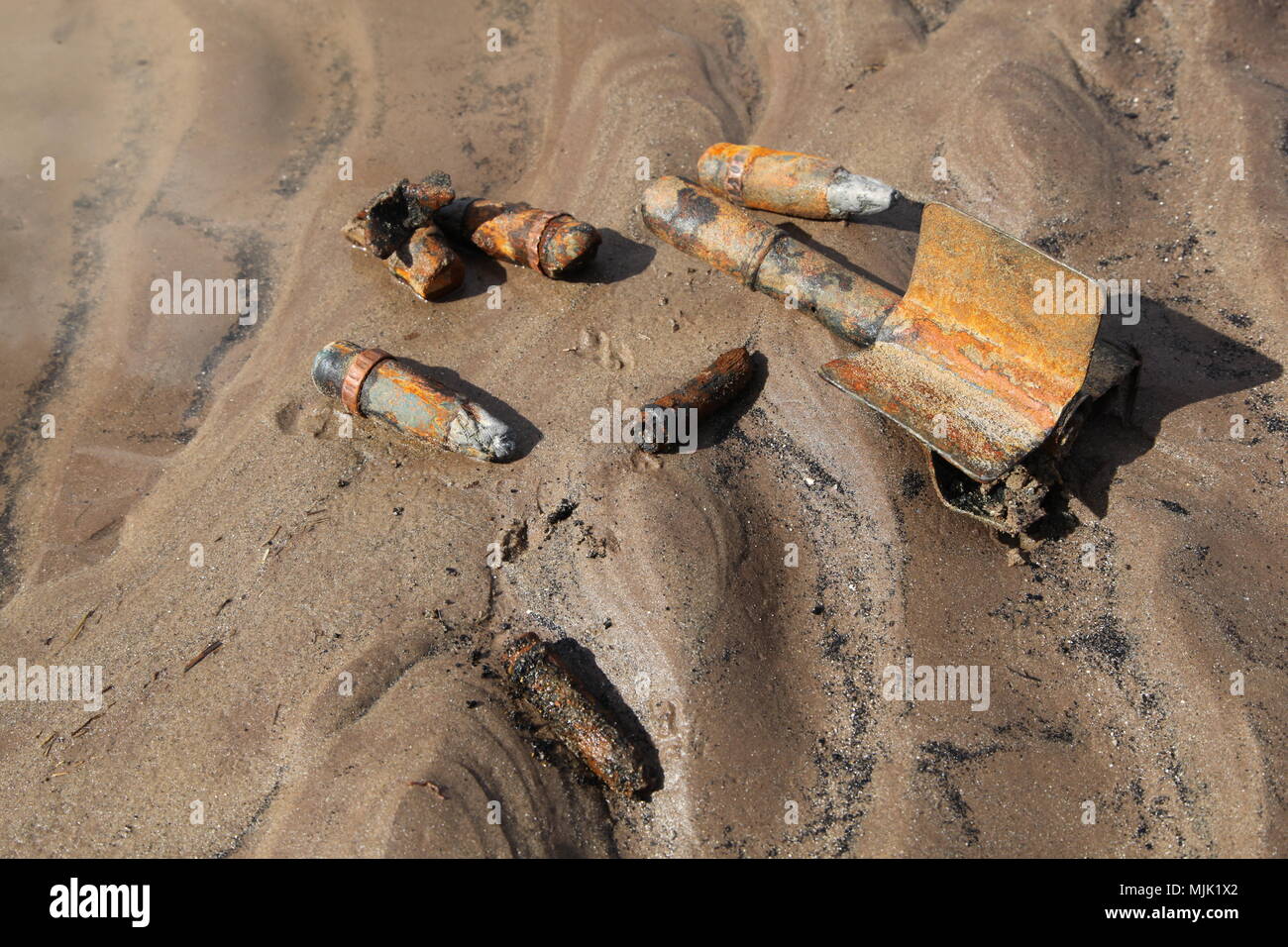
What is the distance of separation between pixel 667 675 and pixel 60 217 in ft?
19.7

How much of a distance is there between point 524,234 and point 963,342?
2.82m

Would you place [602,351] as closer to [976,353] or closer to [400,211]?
[400,211]

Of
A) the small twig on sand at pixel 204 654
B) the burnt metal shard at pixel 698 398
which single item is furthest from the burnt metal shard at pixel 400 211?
the small twig on sand at pixel 204 654

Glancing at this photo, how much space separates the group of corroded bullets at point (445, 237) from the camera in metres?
5.52

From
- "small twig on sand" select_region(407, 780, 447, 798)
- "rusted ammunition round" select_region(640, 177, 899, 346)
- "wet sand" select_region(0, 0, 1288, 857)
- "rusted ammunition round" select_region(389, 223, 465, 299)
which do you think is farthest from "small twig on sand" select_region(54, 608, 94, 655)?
"rusted ammunition round" select_region(640, 177, 899, 346)

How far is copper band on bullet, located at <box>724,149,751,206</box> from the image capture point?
5.95 metres

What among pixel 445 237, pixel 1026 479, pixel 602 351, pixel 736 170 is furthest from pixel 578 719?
pixel 736 170

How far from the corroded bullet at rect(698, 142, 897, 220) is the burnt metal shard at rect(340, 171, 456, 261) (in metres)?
1.88

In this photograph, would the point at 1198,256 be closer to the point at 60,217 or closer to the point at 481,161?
the point at 481,161

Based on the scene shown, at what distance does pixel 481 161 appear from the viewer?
6.67 m

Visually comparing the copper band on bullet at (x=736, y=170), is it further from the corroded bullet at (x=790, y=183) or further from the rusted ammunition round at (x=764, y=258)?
the rusted ammunition round at (x=764, y=258)

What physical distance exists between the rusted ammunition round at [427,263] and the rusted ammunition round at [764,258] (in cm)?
137
